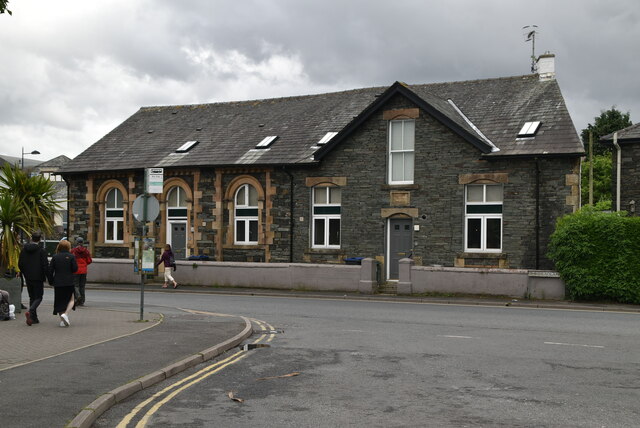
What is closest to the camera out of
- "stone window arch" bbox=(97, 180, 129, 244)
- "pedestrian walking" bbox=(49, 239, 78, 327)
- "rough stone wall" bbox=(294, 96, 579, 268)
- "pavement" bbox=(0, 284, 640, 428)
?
"pavement" bbox=(0, 284, 640, 428)

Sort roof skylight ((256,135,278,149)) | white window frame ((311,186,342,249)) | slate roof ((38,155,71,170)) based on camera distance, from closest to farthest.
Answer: white window frame ((311,186,342,249))
roof skylight ((256,135,278,149))
slate roof ((38,155,71,170))

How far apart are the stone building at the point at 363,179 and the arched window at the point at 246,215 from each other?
0.16 feet

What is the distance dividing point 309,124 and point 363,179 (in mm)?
5359

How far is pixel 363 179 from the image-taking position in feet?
89.6

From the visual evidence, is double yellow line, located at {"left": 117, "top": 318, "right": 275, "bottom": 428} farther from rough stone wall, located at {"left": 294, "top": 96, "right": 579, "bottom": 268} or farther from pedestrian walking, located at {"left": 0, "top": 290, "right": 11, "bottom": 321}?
rough stone wall, located at {"left": 294, "top": 96, "right": 579, "bottom": 268}

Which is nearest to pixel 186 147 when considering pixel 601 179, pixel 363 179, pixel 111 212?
pixel 111 212

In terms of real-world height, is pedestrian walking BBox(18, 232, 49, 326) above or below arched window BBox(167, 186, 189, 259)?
below

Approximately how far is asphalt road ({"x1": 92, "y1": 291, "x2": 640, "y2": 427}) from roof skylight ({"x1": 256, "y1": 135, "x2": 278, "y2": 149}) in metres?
15.7

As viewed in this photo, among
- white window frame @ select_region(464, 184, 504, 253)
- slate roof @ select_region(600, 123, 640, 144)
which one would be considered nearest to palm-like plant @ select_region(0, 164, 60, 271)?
white window frame @ select_region(464, 184, 504, 253)

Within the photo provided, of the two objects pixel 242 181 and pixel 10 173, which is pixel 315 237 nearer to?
pixel 242 181

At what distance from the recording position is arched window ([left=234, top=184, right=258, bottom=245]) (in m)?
30.0

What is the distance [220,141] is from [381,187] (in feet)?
30.2

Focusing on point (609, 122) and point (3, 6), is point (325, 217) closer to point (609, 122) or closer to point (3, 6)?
point (3, 6)

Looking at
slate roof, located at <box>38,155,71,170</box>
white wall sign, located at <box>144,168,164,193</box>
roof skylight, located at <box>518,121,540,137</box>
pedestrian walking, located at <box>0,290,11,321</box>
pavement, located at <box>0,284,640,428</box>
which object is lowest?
pavement, located at <box>0,284,640,428</box>
